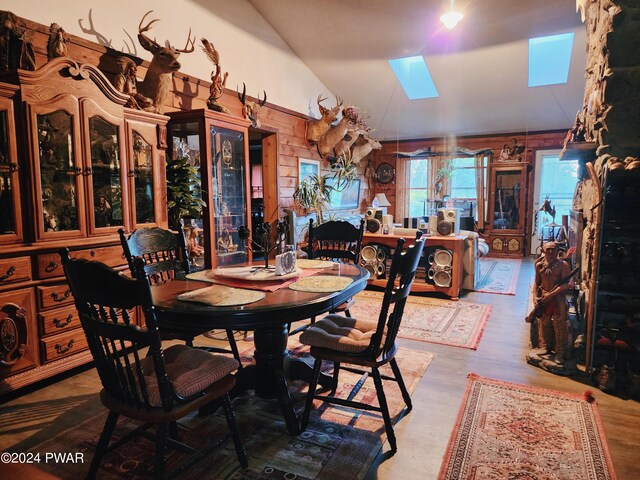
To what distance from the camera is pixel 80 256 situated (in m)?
2.78

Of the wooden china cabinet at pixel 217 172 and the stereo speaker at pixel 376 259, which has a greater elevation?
A: the wooden china cabinet at pixel 217 172

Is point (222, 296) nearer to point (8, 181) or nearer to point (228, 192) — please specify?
point (8, 181)

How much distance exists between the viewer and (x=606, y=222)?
111 inches

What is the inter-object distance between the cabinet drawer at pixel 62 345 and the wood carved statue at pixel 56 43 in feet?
6.32

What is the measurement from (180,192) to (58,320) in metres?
1.48

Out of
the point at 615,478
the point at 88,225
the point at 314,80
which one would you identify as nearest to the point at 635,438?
the point at 615,478

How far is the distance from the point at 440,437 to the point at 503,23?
4.83 m

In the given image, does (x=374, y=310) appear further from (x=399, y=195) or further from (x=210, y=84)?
(x=399, y=195)

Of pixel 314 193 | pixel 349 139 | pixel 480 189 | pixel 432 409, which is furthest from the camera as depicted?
pixel 480 189

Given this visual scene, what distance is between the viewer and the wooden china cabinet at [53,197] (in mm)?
2463

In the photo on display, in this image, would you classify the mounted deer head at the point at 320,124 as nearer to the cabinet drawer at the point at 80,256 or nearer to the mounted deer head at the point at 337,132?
the mounted deer head at the point at 337,132

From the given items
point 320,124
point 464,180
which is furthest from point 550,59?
point 320,124

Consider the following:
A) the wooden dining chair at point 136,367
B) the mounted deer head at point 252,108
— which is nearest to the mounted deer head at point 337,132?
the mounted deer head at point 252,108

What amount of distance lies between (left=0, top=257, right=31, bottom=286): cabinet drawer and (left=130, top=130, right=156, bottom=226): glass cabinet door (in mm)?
878
